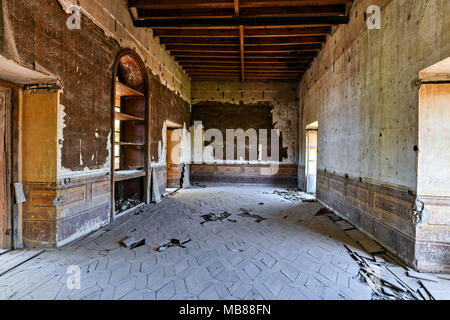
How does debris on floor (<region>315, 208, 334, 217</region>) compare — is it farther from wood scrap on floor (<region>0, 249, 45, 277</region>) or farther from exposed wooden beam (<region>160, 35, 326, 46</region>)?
wood scrap on floor (<region>0, 249, 45, 277</region>)

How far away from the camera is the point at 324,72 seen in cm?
603

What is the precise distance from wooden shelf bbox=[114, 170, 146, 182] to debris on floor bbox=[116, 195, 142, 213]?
630mm

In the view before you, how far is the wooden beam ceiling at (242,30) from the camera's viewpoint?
185 inches

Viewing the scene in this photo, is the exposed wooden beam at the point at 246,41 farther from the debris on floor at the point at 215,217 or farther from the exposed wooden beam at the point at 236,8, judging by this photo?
the debris on floor at the point at 215,217

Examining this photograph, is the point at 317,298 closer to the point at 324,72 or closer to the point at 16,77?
the point at 16,77

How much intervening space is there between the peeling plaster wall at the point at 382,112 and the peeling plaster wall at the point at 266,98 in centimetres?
392

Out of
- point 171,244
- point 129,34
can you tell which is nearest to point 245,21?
point 129,34

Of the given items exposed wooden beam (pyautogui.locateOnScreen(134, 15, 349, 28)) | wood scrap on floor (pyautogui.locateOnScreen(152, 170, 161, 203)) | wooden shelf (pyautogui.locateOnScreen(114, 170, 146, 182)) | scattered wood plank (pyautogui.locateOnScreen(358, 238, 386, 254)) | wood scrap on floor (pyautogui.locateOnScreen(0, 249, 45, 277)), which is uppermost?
exposed wooden beam (pyautogui.locateOnScreen(134, 15, 349, 28))

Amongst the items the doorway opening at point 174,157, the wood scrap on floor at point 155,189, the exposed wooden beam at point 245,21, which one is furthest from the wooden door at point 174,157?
the exposed wooden beam at point 245,21

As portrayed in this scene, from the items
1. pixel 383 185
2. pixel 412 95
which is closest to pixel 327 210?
pixel 383 185

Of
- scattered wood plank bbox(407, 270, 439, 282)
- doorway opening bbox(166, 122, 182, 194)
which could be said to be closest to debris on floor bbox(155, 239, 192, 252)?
scattered wood plank bbox(407, 270, 439, 282)

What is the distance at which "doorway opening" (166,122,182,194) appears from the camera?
8.27 meters

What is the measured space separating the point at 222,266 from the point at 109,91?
369 centimetres

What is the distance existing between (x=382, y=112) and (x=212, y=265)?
3.38m
